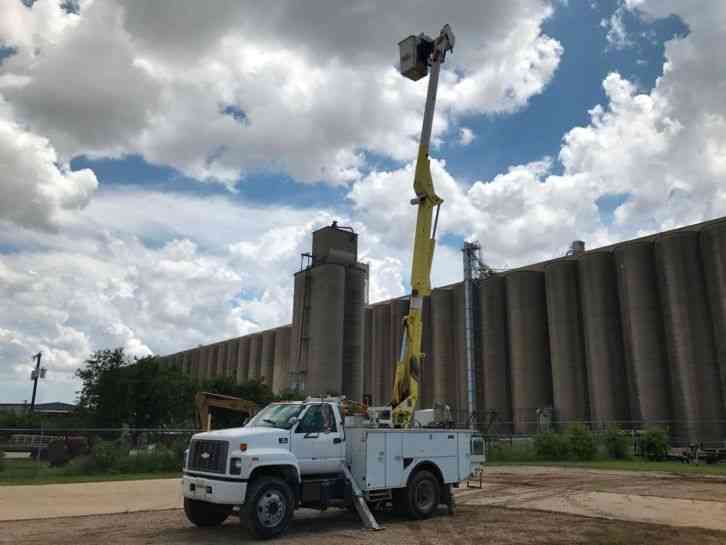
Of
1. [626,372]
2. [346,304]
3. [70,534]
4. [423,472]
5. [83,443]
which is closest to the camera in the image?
[70,534]

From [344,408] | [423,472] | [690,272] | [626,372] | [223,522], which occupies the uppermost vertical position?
[690,272]

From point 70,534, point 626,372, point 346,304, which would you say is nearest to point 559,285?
point 626,372

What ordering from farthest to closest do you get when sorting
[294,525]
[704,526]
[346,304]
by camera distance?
[346,304] < [294,525] < [704,526]

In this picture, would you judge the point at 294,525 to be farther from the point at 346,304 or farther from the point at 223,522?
the point at 346,304

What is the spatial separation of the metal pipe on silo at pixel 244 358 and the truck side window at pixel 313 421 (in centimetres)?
8431

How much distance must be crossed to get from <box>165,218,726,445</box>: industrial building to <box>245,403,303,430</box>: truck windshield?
3353cm

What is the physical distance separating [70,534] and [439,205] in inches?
473

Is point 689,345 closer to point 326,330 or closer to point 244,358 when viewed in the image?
point 326,330

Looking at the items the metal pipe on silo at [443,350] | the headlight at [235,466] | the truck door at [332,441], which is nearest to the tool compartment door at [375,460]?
the truck door at [332,441]

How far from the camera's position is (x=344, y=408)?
13.9 metres

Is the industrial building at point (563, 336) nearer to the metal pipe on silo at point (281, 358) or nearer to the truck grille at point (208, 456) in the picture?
the metal pipe on silo at point (281, 358)

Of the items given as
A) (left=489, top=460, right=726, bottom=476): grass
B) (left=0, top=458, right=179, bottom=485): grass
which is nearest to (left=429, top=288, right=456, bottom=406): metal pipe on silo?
(left=489, top=460, right=726, bottom=476): grass

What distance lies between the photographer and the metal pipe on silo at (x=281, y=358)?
77750mm

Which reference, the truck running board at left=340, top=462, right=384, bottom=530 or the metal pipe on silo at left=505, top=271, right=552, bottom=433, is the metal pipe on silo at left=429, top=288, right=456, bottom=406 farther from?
the truck running board at left=340, top=462, right=384, bottom=530
